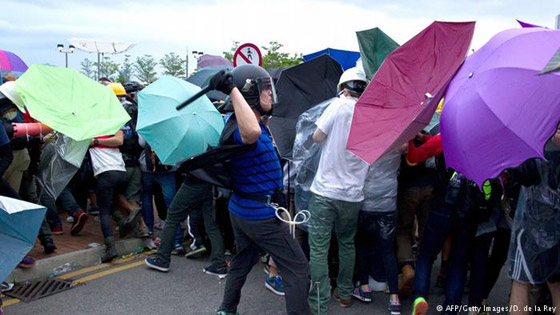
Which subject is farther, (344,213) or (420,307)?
(344,213)

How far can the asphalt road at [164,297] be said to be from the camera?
14.5ft

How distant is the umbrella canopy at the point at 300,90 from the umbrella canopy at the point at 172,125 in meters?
0.67

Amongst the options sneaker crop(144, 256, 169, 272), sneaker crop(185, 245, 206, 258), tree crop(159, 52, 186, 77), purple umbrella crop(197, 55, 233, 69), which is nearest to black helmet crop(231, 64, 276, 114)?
sneaker crop(144, 256, 169, 272)

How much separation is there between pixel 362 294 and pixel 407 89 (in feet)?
7.41

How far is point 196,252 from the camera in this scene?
583 cm

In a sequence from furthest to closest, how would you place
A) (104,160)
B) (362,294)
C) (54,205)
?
(54,205) < (104,160) < (362,294)

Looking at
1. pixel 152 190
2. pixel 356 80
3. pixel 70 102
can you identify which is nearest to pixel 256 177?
pixel 356 80

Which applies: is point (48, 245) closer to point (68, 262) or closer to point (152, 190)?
point (68, 262)

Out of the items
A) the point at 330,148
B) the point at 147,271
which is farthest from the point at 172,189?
the point at 330,148

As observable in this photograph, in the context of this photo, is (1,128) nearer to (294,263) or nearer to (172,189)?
(172,189)

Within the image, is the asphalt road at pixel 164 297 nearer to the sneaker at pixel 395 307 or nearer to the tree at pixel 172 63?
the sneaker at pixel 395 307

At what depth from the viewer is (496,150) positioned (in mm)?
2594

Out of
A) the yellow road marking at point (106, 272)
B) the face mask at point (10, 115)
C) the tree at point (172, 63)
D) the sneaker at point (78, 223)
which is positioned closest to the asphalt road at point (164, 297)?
the yellow road marking at point (106, 272)

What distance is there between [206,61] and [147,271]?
305 inches
